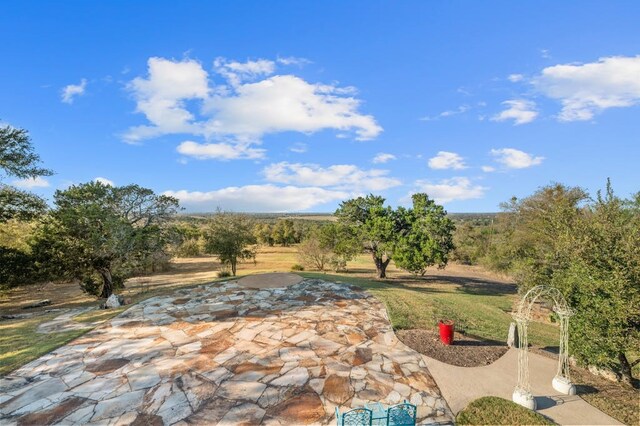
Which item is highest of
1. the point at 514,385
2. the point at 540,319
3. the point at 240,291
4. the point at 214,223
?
the point at 214,223

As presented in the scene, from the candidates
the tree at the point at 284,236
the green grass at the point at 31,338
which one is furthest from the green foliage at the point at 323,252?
the tree at the point at 284,236

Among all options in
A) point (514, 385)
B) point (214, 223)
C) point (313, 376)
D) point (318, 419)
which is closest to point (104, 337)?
point (313, 376)

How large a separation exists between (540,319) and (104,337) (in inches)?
852

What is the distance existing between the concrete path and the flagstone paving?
36 centimetres

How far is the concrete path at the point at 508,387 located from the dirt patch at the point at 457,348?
250 millimetres

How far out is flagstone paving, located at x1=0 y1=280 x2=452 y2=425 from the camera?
542cm

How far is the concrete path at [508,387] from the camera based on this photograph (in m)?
5.79

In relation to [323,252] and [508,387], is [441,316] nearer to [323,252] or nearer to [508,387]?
[508,387]

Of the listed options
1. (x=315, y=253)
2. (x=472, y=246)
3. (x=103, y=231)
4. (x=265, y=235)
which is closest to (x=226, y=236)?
(x=103, y=231)

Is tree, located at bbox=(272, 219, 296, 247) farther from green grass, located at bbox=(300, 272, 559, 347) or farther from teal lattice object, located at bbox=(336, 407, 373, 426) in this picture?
teal lattice object, located at bbox=(336, 407, 373, 426)

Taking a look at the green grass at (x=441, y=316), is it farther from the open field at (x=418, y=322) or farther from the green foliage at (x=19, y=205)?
the green foliage at (x=19, y=205)

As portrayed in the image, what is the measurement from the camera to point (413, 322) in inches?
402

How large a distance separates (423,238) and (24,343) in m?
19.4

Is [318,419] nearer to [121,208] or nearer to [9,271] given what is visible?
[121,208]
